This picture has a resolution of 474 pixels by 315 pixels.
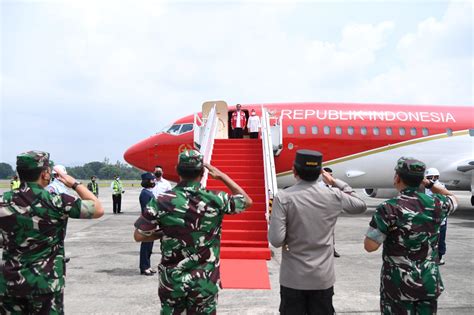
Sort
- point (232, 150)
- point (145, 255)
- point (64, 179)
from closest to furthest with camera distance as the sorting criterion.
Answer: point (64, 179) < point (145, 255) < point (232, 150)

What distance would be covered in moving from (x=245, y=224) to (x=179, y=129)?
758cm

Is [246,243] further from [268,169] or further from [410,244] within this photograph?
[410,244]

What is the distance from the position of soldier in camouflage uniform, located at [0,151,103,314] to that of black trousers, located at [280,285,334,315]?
1.54m

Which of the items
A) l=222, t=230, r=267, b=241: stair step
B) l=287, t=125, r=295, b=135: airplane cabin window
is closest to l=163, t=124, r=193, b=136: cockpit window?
l=287, t=125, r=295, b=135: airplane cabin window

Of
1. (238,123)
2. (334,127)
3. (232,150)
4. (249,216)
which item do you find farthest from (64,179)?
(334,127)

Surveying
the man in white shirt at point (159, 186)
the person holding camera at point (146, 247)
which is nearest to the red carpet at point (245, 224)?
the person holding camera at point (146, 247)

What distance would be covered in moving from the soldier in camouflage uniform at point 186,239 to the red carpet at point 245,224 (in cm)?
342

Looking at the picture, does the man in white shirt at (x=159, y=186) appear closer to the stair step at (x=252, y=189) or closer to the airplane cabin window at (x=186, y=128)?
the stair step at (x=252, y=189)

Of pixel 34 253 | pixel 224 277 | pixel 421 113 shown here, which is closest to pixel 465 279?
pixel 224 277

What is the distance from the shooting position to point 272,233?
3.11m

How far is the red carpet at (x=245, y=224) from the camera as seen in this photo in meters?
6.70

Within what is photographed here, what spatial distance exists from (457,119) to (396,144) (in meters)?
3.23

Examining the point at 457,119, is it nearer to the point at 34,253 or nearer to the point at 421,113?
the point at 421,113

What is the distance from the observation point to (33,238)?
282 centimetres
